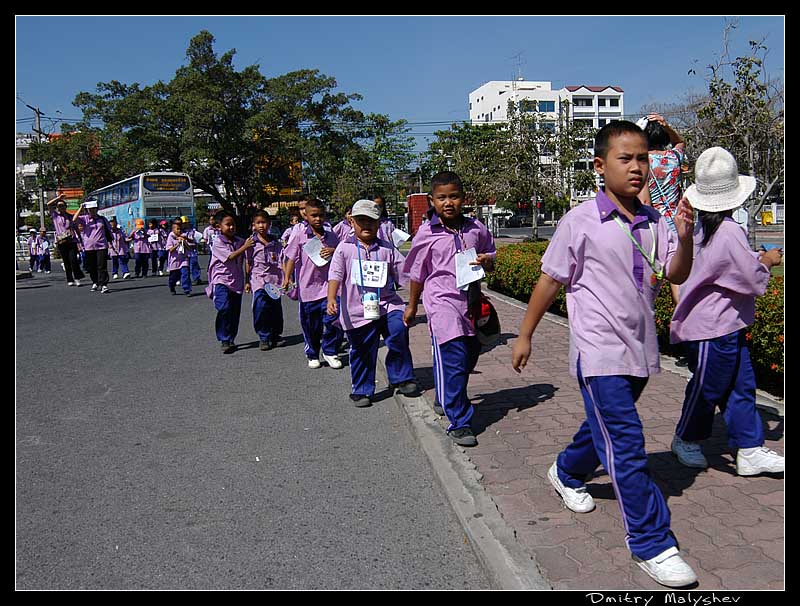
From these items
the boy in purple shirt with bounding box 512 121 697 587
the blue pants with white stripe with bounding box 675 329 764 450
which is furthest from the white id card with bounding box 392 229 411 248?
the boy in purple shirt with bounding box 512 121 697 587

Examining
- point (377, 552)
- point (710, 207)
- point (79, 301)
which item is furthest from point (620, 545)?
point (79, 301)

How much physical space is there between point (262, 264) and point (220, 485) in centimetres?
482

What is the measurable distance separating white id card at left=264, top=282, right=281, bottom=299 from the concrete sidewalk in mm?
3219

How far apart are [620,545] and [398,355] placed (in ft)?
10.7

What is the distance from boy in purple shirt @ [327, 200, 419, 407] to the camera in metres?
6.23

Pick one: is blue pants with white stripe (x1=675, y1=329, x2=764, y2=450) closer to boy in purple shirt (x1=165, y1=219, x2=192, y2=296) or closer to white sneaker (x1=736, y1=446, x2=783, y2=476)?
white sneaker (x1=736, y1=446, x2=783, y2=476)

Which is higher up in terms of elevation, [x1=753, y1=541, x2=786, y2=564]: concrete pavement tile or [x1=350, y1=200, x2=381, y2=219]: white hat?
[x1=350, y1=200, x2=381, y2=219]: white hat

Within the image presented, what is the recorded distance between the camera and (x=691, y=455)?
422 cm

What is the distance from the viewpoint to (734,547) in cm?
326

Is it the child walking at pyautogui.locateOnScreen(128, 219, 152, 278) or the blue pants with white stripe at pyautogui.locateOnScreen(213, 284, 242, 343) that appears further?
the child walking at pyautogui.locateOnScreen(128, 219, 152, 278)

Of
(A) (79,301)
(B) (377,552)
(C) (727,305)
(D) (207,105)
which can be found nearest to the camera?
(B) (377,552)

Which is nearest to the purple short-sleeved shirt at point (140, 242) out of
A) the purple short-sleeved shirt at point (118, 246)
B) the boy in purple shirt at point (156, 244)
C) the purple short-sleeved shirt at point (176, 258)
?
the boy in purple shirt at point (156, 244)

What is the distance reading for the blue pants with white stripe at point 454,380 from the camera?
497 cm

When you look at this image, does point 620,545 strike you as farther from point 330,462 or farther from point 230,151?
point 230,151
